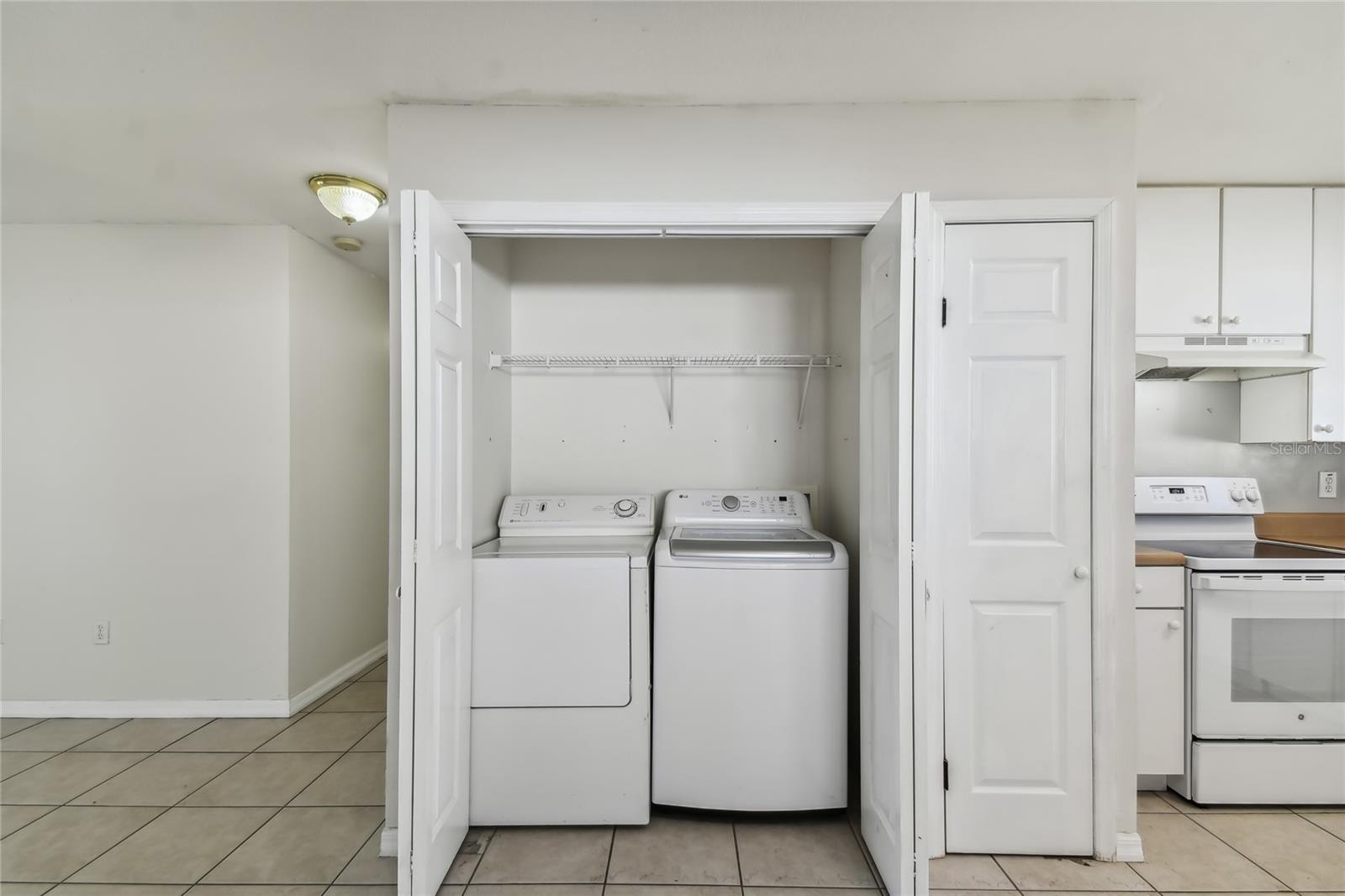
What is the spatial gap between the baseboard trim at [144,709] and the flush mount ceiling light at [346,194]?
2.32 m

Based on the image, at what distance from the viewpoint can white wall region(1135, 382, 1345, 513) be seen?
2.88m

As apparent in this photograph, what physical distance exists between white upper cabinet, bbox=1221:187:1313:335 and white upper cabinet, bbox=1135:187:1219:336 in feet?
0.16

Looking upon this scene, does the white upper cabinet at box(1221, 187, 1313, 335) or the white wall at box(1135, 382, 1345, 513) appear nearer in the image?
the white upper cabinet at box(1221, 187, 1313, 335)

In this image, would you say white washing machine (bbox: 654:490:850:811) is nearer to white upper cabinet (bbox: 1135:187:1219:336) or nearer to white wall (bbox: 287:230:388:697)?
white upper cabinet (bbox: 1135:187:1219:336)

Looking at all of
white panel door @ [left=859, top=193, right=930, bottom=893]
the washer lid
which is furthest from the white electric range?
the washer lid

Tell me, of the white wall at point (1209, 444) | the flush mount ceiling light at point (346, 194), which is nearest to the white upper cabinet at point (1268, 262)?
the white wall at point (1209, 444)

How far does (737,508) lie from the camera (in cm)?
269

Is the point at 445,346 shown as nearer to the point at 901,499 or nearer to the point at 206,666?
the point at 901,499

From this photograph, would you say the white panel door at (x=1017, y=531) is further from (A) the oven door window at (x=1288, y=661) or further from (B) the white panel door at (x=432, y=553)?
(B) the white panel door at (x=432, y=553)

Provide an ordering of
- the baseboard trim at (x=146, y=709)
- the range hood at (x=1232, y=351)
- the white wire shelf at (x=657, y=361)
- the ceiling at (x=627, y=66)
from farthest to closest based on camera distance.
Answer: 1. the baseboard trim at (x=146, y=709)
2. the white wire shelf at (x=657, y=361)
3. the range hood at (x=1232, y=351)
4. the ceiling at (x=627, y=66)

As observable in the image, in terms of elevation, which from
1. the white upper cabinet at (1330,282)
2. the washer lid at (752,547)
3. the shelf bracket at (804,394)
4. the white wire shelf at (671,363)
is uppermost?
the white upper cabinet at (1330,282)

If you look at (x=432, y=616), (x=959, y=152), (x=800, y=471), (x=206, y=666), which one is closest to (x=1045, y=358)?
(x=959, y=152)

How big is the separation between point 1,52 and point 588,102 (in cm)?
159

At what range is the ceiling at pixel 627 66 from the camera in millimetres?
1629
